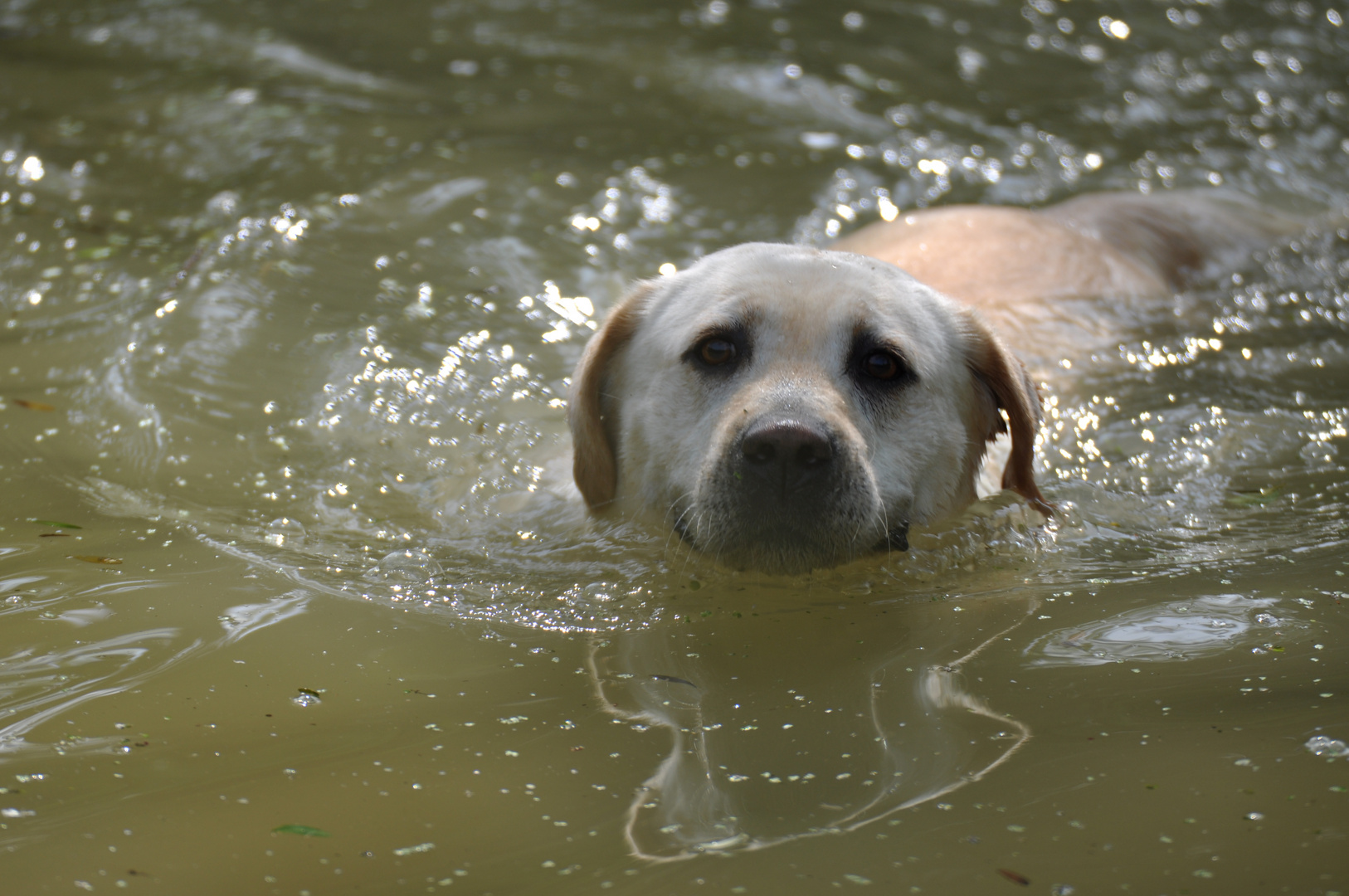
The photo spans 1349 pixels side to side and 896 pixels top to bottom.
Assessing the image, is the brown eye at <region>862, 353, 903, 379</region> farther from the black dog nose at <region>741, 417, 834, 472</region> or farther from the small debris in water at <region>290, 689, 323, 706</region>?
the small debris in water at <region>290, 689, 323, 706</region>

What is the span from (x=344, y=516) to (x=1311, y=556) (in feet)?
9.27

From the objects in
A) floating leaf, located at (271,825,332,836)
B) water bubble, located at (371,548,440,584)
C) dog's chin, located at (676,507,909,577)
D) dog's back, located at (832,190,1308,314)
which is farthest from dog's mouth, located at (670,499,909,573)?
dog's back, located at (832,190,1308,314)

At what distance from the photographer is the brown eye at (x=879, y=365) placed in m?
3.28

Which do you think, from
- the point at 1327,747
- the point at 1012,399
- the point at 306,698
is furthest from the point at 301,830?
the point at 1012,399

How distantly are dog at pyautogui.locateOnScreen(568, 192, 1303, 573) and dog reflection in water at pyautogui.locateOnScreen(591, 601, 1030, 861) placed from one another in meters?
0.33

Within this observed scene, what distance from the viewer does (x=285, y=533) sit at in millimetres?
3367

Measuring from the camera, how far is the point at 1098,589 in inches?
116

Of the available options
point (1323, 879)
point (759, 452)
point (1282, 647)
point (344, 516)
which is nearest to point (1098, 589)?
point (1282, 647)

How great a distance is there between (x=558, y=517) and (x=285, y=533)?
34.4 inches

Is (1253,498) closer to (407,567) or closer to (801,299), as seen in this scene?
(801,299)

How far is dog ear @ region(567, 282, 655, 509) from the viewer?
12.0 feet

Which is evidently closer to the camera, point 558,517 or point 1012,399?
point 1012,399

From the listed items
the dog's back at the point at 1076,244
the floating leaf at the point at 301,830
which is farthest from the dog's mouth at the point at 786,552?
the dog's back at the point at 1076,244

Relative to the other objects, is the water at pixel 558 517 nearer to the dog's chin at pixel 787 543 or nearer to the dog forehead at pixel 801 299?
the dog's chin at pixel 787 543
